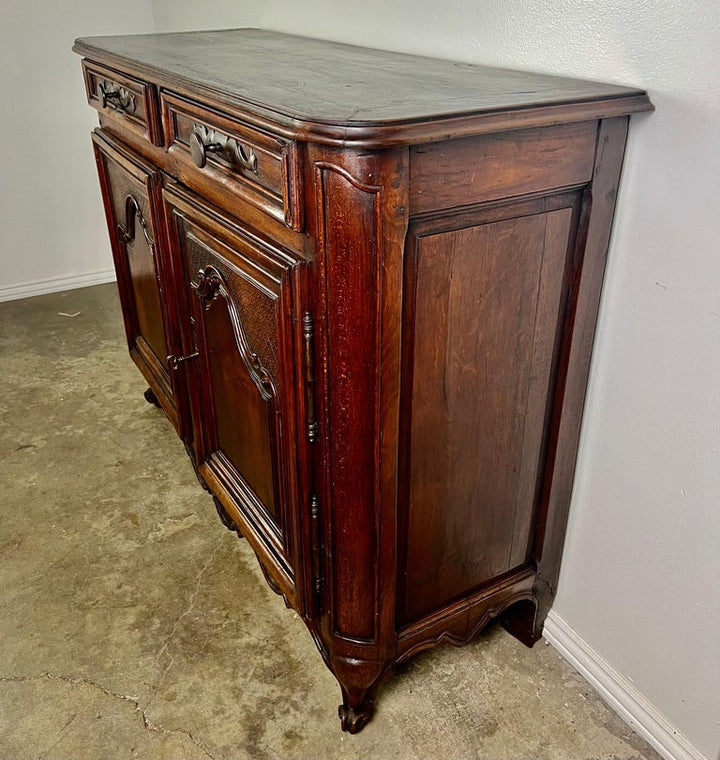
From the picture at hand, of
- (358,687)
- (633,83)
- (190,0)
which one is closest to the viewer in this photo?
(633,83)

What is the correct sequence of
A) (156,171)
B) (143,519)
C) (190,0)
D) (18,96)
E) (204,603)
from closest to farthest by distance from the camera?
(156,171)
(204,603)
(143,519)
(190,0)
(18,96)

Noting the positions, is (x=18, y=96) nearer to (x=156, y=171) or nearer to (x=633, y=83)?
(x=156, y=171)

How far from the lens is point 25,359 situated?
2.31m

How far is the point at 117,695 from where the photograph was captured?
48.4 inches

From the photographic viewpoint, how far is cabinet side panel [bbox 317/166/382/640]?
2.54 feet

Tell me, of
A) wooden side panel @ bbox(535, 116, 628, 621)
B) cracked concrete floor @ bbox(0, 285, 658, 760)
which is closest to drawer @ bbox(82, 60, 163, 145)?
wooden side panel @ bbox(535, 116, 628, 621)

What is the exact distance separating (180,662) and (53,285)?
1.92 m

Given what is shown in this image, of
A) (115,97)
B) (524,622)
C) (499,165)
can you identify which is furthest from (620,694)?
(115,97)

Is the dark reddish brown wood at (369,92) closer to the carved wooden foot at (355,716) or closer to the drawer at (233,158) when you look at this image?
Result: the drawer at (233,158)

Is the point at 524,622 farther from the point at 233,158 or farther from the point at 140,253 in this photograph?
the point at 140,253

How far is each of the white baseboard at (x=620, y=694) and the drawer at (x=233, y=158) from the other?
887 millimetres

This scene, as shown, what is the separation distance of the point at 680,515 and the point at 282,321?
0.61 metres

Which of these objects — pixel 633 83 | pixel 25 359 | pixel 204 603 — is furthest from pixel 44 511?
pixel 633 83

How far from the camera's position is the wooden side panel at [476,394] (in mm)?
881
